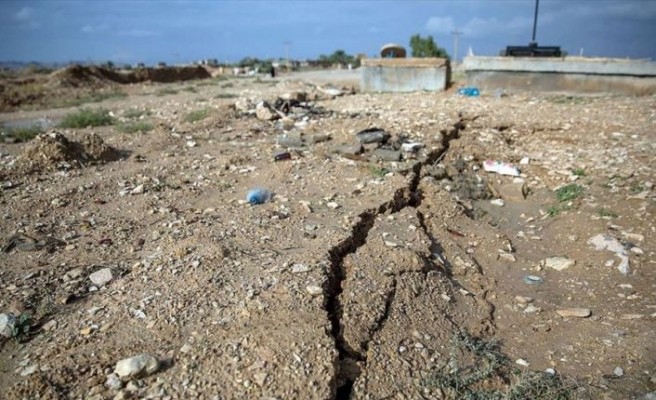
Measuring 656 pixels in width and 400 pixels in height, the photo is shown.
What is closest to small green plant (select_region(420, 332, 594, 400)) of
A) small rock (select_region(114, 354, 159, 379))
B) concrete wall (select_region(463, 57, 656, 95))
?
small rock (select_region(114, 354, 159, 379))

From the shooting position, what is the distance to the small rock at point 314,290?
2.21 m

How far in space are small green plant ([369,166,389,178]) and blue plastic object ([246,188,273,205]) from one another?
1.07 m

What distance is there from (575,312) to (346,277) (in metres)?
1.38

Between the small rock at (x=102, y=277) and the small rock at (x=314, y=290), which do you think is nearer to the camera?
the small rock at (x=314, y=290)

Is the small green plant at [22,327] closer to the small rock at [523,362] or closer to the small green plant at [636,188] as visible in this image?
the small rock at [523,362]

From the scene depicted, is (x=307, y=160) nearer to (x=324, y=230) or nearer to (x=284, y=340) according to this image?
(x=324, y=230)

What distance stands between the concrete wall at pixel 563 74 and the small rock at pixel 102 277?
831 centimetres

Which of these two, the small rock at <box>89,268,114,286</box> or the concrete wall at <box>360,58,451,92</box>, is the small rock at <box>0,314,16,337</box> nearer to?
the small rock at <box>89,268,114,286</box>

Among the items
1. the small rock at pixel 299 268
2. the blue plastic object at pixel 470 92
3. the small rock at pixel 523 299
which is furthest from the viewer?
the blue plastic object at pixel 470 92

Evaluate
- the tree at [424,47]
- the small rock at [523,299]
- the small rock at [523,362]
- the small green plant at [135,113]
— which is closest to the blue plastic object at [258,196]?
the small rock at [523,299]

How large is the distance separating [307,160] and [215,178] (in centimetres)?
96

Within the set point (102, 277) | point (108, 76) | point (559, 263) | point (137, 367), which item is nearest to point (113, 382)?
point (137, 367)

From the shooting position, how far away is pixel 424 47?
82.4 feet

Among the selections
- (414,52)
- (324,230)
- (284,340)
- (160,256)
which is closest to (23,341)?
(160,256)
